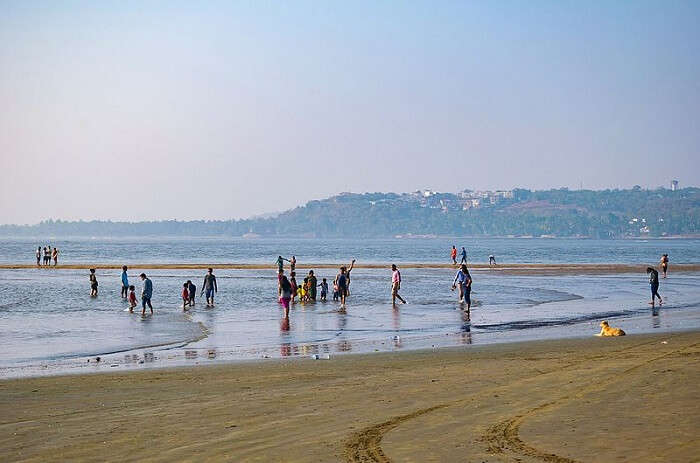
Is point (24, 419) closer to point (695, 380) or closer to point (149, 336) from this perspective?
point (695, 380)

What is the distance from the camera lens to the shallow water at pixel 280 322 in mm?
19797

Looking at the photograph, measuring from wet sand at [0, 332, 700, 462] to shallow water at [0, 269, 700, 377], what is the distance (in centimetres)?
391

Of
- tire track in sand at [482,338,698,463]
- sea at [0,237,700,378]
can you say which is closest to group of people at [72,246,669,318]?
sea at [0,237,700,378]

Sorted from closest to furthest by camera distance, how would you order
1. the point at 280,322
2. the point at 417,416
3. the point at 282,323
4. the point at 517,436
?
the point at 517,436, the point at 417,416, the point at 282,323, the point at 280,322

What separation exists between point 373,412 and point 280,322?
17.2 meters

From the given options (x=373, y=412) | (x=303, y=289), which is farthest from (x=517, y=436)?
(x=303, y=289)

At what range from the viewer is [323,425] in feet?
33.2

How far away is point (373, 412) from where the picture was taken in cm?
1086

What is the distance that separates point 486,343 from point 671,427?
36.6 ft

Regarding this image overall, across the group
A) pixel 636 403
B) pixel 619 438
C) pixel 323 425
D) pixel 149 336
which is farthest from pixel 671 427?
pixel 149 336

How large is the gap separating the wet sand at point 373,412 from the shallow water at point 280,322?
3.91m

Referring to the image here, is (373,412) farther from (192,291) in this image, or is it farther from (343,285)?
(192,291)

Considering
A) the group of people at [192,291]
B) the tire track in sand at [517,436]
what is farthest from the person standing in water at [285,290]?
the tire track in sand at [517,436]

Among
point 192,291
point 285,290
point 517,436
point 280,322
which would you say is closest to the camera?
point 517,436
